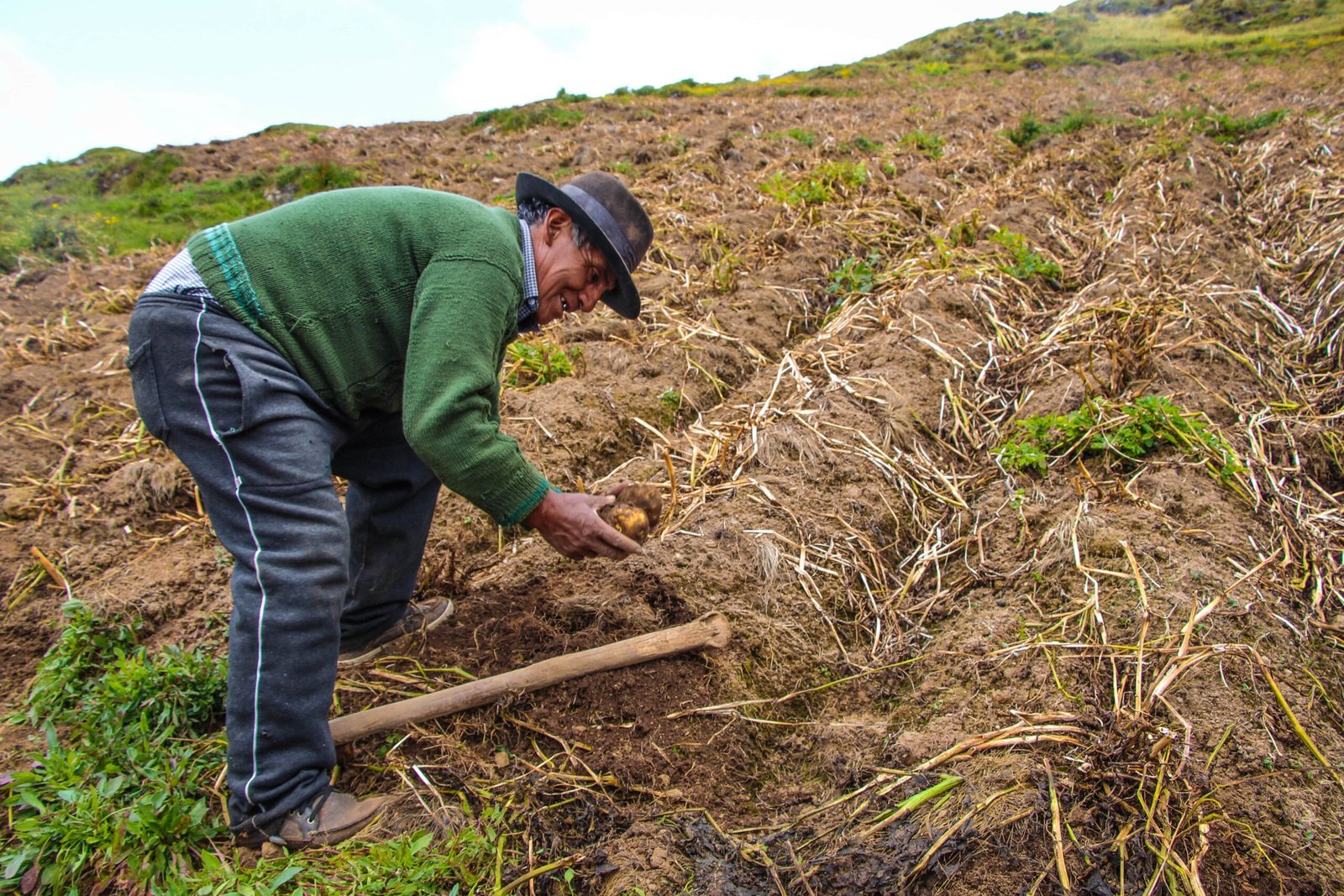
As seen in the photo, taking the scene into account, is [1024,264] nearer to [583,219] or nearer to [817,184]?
[817,184]

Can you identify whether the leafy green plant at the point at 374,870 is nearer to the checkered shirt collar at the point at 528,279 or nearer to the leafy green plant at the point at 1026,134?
the checkered shirt collar at the point at 528,279

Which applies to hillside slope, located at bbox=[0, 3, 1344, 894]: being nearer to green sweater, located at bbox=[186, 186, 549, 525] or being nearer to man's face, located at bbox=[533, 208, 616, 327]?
green sweater, located at bbox=[186, 186, 549, 525]

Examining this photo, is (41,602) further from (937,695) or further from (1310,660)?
(1310,660)

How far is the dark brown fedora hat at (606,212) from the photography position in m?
2.28

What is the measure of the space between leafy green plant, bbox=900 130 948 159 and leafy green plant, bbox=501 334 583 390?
6553 mm

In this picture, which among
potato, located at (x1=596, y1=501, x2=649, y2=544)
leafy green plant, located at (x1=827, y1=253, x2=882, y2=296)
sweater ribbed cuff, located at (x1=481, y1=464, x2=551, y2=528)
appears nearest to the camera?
sweater ribbed cuff, located at (x1=481, y1=464, x2=551, y2=528)

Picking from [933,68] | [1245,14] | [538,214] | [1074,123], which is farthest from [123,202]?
[1245,14]

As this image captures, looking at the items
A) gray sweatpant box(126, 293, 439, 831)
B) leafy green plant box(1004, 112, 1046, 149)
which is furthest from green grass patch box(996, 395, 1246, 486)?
leafy green plant box(1004, 112, 1046, 149)

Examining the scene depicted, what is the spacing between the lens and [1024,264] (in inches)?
208

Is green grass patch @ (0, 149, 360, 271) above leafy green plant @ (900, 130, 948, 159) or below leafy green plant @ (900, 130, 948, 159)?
above

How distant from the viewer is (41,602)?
3.29 m

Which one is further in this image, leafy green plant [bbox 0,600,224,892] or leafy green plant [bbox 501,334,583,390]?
leafy green plant [bbox 501,334,583,390]

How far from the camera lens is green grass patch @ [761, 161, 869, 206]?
6.92 metres

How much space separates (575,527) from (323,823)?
1.04m
